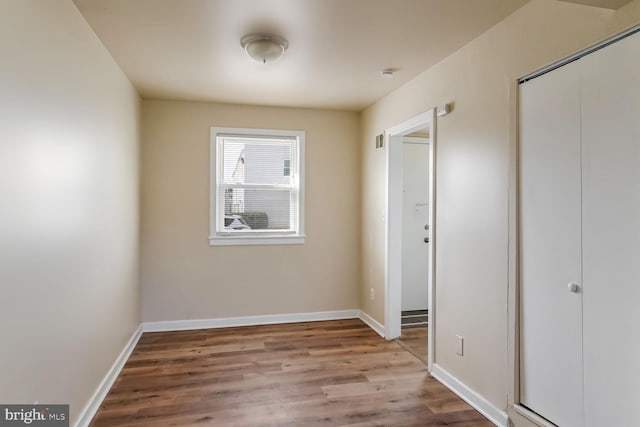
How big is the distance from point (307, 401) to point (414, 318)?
236cm

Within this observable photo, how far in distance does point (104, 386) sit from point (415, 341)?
273 centimetres

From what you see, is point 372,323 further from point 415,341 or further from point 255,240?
point 255,240

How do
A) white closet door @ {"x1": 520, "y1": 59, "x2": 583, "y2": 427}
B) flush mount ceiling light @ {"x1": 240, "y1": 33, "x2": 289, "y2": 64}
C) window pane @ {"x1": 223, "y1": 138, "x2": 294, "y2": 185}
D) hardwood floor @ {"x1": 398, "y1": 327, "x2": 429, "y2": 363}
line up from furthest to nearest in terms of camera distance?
window pane @ {"x1": 223, "y1": 138, "x2": 294, "y2": 185} < hardwood floor @ {"x1": 398, "y1": 327, "x2": 429, "y2": 363} < flush mount ceiling light @ {"x1": 240, "y1": 33, "x2": 289, "y2": 64} < white closet door @ {"x1": 520, "y1": 59, "x2": 583, "y2": 427}

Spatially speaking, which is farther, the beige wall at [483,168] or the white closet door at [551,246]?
the beige wall at [483,168]

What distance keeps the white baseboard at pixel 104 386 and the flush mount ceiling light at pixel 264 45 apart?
2.48 m

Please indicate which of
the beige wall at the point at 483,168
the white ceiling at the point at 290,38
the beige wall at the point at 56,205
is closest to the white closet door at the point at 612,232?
the beige wall at the point at 483,168

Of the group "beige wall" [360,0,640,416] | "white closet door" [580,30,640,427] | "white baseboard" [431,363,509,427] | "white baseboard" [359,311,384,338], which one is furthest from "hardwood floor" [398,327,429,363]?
"white closet door" [580,30,640,427]

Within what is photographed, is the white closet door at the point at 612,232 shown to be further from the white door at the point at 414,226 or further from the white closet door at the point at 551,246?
the white door at the point at 414,226

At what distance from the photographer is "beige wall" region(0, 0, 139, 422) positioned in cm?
153

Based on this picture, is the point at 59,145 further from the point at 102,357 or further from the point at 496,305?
the point at 496,305

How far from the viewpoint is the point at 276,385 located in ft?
9.60

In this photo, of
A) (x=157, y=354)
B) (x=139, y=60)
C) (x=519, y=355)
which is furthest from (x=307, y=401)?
(x=139, y=60)

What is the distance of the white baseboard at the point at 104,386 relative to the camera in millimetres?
2331

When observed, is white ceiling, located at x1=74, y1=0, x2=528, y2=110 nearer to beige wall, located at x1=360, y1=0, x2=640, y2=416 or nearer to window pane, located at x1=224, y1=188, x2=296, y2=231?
beige wall, located at x1=360, y1=0, x2=640, y2=416
